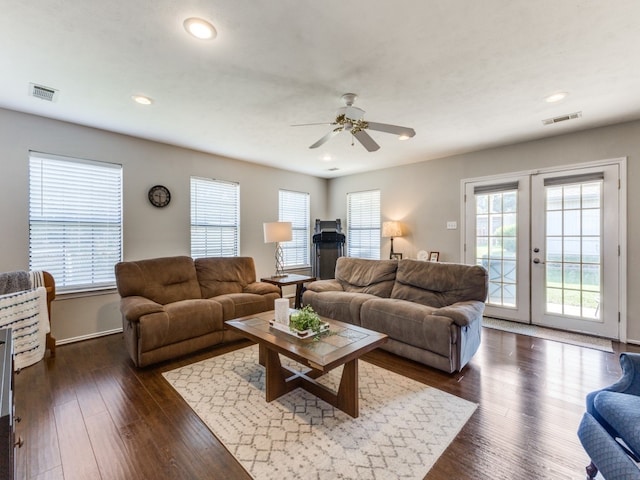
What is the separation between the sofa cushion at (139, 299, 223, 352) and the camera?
2.68 meters

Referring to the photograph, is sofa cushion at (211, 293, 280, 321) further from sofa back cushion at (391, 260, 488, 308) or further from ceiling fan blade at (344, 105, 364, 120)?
ceiling fan blade at (344, 105, 364, 120)

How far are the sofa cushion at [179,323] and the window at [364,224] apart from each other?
11.5ft

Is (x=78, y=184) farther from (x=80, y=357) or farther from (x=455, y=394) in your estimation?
(x=455, y=394)

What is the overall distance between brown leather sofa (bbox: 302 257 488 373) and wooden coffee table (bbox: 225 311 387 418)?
0.69m

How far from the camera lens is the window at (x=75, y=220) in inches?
127

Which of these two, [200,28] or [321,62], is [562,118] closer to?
[321,62]

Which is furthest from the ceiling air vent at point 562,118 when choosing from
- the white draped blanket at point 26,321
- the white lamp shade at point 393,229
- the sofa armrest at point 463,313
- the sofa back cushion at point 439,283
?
the white draped blanket at point 26,321

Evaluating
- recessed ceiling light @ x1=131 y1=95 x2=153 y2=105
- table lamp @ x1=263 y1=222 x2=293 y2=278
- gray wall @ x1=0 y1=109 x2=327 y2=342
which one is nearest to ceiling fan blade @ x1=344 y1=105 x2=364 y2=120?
recessed ceiling light @ x1=131 y1=95 x2=153 y2=105

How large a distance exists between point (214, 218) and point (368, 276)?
2.67 meters

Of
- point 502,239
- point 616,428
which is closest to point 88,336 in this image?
point 616,428

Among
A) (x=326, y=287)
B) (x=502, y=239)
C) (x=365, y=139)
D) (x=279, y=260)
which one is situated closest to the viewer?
(x=365, y=139)

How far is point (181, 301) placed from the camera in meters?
3.32

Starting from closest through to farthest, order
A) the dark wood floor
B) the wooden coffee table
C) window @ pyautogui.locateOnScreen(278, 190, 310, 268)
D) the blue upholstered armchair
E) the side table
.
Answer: the blue upholstered armchair → the dark wood floor → the wooden coffee table → the side table → window @ pyautogui.locateOnScreen(278, 190, 310, 268)

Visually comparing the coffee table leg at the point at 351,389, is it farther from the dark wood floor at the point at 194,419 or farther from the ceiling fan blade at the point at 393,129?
the ceiling fan blade at the point at 393,129
